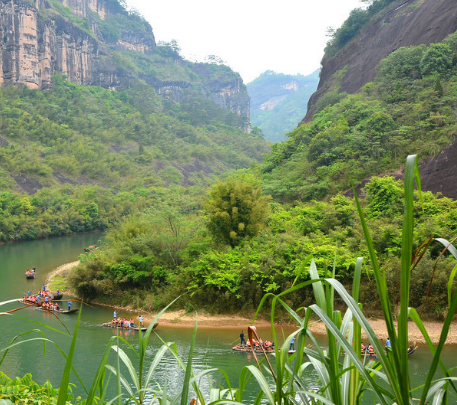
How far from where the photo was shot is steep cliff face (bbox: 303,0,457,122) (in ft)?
94.9

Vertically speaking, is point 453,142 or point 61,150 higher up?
point 61,150

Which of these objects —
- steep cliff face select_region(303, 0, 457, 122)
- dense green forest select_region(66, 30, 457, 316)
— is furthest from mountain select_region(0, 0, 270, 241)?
steep cliff face select_region(303, 0, 457, 122)

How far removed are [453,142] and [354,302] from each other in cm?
2069

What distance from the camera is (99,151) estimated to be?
56.2m

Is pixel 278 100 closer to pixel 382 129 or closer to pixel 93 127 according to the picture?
pixel 93 127

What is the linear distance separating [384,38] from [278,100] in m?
129

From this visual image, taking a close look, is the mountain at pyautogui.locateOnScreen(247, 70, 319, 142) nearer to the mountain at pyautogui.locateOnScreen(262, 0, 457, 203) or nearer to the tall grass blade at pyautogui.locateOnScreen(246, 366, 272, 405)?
the mountain at pyautogui.locateOnScreen(262, 0, 457, 203)

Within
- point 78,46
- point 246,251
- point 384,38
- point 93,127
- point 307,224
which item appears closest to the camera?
point 246,251

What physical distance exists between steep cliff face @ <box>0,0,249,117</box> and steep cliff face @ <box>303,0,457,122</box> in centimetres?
4280

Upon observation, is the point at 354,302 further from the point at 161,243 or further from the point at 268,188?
the point at 268,188

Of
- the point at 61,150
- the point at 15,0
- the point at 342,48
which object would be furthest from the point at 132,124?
the point at 342,48

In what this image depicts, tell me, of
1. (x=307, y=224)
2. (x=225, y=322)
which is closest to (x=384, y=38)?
(x=307, y=224)

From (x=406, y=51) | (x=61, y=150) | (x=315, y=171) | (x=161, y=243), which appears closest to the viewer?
(x=161, y=243)

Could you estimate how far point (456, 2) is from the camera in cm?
2859
